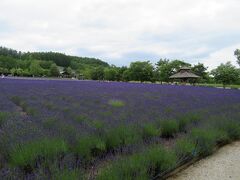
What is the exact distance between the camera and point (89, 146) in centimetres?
370

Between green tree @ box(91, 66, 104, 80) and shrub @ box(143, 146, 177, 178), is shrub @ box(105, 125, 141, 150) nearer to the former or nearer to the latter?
shrub @ box(143, 146, 177, 178)

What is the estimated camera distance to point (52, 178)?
242cm

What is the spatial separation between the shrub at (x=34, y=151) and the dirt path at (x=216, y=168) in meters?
1.52

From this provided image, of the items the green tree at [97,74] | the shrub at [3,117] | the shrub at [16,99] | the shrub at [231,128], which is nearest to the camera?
the shrub at [3,117]

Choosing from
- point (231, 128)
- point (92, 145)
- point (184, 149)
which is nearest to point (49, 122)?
point (92, 145)

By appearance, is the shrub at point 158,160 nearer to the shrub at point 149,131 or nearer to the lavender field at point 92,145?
the lavender field at point 92,145

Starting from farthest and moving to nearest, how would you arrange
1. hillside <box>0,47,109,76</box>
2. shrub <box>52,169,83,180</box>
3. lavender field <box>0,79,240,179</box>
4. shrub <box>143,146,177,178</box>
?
hillside <box>0,47,109,76</box>
shrub <box>143,146,177,178</box>
lavender field <box>0,79,240,179</box>
shrub <box>52,169,83,180</box>

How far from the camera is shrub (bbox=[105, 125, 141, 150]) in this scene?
13.4ft

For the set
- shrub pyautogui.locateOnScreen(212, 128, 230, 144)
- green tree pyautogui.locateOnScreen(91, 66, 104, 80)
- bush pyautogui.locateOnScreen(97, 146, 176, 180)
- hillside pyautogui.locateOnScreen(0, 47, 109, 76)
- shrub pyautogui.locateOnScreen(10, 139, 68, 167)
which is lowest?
shrub pyautogui.locateOnScreen(212, 128, 230, 144)

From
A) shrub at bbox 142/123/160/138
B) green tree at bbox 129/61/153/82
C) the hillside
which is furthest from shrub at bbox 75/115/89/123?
the hillside

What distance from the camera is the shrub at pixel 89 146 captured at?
3.60 meters

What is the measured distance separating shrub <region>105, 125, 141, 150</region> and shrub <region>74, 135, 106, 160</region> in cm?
19

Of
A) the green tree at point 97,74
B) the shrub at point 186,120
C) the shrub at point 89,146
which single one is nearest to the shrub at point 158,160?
the shrub at point 89,146

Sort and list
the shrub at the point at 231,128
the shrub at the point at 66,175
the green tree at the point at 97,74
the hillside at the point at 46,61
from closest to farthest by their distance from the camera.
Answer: the shrub at the point at 66,175, the shrub at the point at 231,128, the green tree at the point at 97,74, the hillside at the point at 46,61
